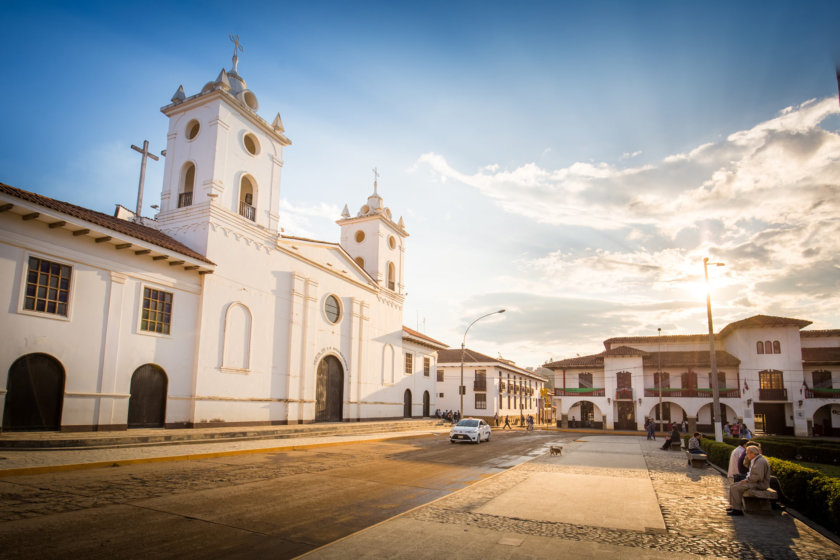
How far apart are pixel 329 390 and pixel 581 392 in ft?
90.5

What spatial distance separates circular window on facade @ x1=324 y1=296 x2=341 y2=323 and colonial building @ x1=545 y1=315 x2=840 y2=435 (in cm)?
2602

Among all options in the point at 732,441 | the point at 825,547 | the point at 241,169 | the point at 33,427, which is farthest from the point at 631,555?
the point at 241,169

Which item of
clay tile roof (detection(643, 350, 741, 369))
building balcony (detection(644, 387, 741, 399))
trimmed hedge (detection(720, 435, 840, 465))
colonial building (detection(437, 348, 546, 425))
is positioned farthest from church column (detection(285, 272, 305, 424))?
clay tile roof (detection(643, 350, 741, 369))

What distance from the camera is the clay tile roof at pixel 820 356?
4178 cm

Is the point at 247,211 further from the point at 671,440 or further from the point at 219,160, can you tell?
the point at 671,440

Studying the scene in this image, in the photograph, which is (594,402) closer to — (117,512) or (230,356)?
(230,356)

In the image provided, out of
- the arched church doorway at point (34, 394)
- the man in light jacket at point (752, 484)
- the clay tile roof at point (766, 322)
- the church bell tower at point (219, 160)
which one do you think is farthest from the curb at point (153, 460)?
the clay tile roof at point (766, 322)

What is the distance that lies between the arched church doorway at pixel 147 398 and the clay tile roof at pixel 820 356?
48020 mm

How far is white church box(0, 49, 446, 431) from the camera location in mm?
15695

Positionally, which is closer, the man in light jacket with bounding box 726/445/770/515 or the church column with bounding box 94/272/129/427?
the man in light jacket with bounding box 726/445/770/515

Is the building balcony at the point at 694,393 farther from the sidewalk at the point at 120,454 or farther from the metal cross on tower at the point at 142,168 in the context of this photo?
the metal cross on tower at the point at 142,168

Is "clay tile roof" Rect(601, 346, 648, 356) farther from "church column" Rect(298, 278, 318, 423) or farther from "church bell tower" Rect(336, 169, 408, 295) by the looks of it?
"church column" Rect(298, 278, 318, 423)

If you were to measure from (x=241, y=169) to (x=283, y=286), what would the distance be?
638 cm

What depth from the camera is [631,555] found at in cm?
611
